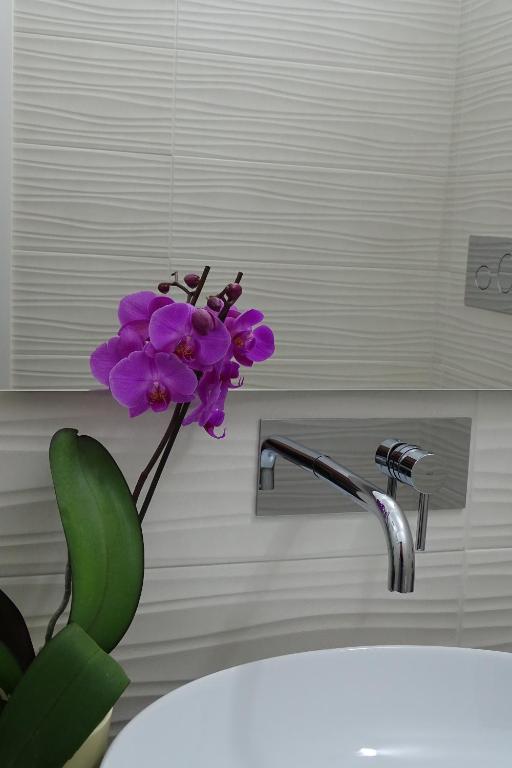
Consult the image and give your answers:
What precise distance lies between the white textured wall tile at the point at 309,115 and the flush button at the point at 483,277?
0.15 m

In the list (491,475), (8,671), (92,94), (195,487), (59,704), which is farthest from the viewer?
(491,475)

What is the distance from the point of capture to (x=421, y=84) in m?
1.12

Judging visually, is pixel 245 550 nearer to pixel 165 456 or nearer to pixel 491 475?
pixel 165 456

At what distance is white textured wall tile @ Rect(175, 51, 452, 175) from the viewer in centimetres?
105

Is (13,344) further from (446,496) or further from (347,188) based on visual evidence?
(446,496)

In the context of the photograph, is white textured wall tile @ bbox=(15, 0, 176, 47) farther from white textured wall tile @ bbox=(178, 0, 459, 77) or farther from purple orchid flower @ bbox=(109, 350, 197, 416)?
purple orchid flower @ bbox=(109, 350, 197, 416)

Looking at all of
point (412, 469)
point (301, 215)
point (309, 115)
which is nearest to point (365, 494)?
point (412, 469)

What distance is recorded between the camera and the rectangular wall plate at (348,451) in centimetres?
115

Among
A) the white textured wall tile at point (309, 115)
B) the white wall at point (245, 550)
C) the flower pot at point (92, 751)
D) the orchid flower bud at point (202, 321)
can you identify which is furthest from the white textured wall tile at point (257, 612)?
the white textured wall tile at point (309, 115)

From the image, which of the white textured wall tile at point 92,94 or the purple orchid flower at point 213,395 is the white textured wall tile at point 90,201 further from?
the purple orchid flower at point 213,395

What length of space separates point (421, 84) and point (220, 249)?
0.32m

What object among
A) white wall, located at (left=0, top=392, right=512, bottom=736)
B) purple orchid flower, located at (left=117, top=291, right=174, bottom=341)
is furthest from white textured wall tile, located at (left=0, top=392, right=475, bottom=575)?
purple orchid flower, located at (left=117, top=291, right=174, bottom=341)

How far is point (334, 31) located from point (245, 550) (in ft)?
2.09

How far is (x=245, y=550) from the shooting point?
1.15m
